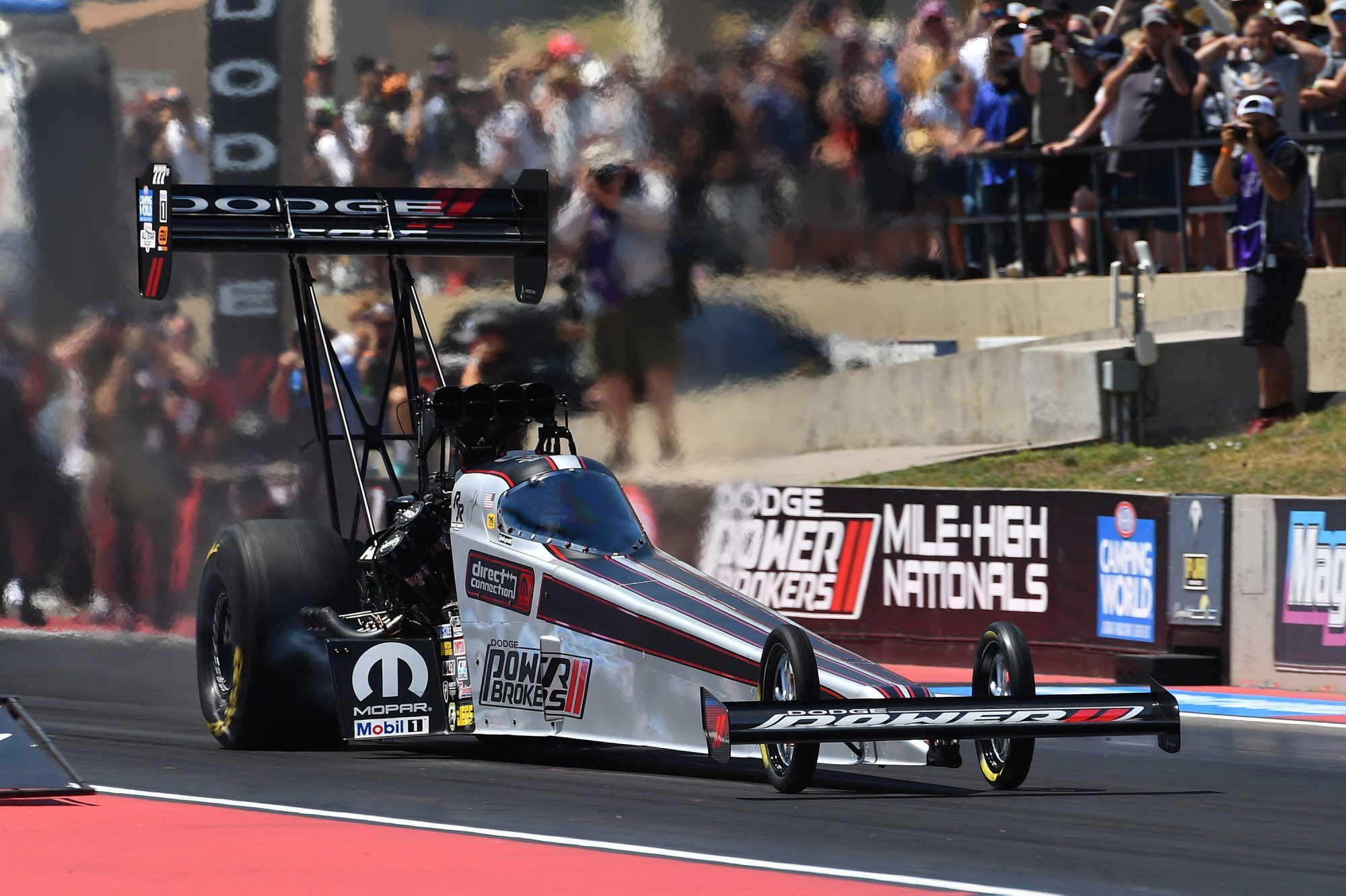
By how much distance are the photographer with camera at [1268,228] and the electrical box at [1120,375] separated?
933 millimetres

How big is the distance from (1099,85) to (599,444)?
15.8 feet

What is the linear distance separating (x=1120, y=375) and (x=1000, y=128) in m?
2.47

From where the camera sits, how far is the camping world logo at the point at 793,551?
14.0 metres

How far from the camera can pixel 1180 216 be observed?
16.6 meters

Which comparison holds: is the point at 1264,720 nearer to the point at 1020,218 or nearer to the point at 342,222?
the point at 342,222

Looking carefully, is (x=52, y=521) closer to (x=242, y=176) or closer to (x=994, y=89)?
(x=242, y=176)

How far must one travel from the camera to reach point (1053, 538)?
42.9 feet

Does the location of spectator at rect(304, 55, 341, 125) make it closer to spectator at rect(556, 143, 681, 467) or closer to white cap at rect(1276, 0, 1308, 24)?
spectator at rect(556, 143, 681, 467)

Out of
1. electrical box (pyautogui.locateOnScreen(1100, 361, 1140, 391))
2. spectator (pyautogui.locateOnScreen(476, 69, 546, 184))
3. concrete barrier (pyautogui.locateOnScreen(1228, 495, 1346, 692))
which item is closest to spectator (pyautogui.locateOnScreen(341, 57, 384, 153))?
spectator (pyautogui.locateOnScreen(476, 69, 546, 184))

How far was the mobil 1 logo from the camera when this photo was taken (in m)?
9.44

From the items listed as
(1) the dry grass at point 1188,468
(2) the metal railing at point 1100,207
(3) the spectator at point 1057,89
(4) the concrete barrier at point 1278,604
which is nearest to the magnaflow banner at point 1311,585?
(4) the concrete barrier at point 1278,604

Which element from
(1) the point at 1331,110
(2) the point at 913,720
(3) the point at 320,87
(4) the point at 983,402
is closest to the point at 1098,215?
(4) the point at 983,402

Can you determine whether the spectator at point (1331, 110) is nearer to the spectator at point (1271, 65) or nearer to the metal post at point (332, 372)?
the spectator at point (1271, 65)

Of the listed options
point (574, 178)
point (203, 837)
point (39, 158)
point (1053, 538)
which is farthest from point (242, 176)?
point (203, 837)
